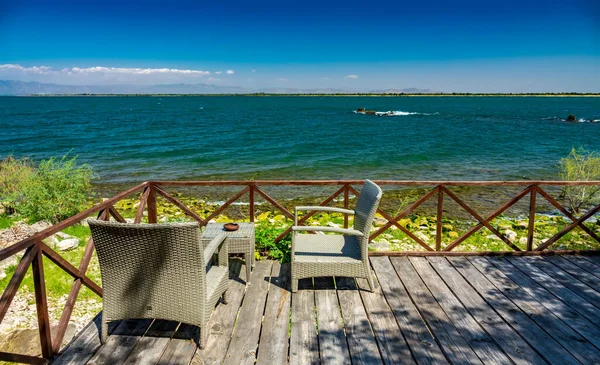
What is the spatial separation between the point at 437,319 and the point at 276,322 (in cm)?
154

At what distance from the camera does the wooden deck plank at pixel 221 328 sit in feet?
10.2

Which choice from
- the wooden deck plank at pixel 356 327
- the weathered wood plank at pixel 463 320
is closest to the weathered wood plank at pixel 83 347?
the wooden deck plank at pixel 356 327

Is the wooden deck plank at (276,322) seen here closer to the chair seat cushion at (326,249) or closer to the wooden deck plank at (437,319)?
the chair seat cushion at (326,249)

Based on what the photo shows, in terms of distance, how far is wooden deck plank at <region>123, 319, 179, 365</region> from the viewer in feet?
9.99

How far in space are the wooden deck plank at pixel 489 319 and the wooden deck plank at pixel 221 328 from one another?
233 cm

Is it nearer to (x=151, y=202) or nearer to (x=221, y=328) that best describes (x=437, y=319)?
(x=221, y=328)

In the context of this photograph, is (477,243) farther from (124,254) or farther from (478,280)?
(124,254)

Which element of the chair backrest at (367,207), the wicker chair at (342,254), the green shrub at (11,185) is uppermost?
the chair backrest at (367,207)

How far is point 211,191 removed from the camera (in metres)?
14.7

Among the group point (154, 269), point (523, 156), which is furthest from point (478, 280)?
point (523, 156)

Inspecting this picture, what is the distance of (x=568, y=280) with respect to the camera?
4.55 m

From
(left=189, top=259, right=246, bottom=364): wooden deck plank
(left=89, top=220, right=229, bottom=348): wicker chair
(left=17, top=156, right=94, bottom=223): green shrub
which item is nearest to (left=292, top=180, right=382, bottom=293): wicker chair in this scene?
(left=189, top=259, right=246, bottom=364): wooden deck plank

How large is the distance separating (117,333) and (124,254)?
88 cm

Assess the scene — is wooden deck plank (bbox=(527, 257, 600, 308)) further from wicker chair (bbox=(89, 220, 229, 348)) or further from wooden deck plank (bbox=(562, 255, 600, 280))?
wicker chair (bbox=(89, 220, 229, 348))
